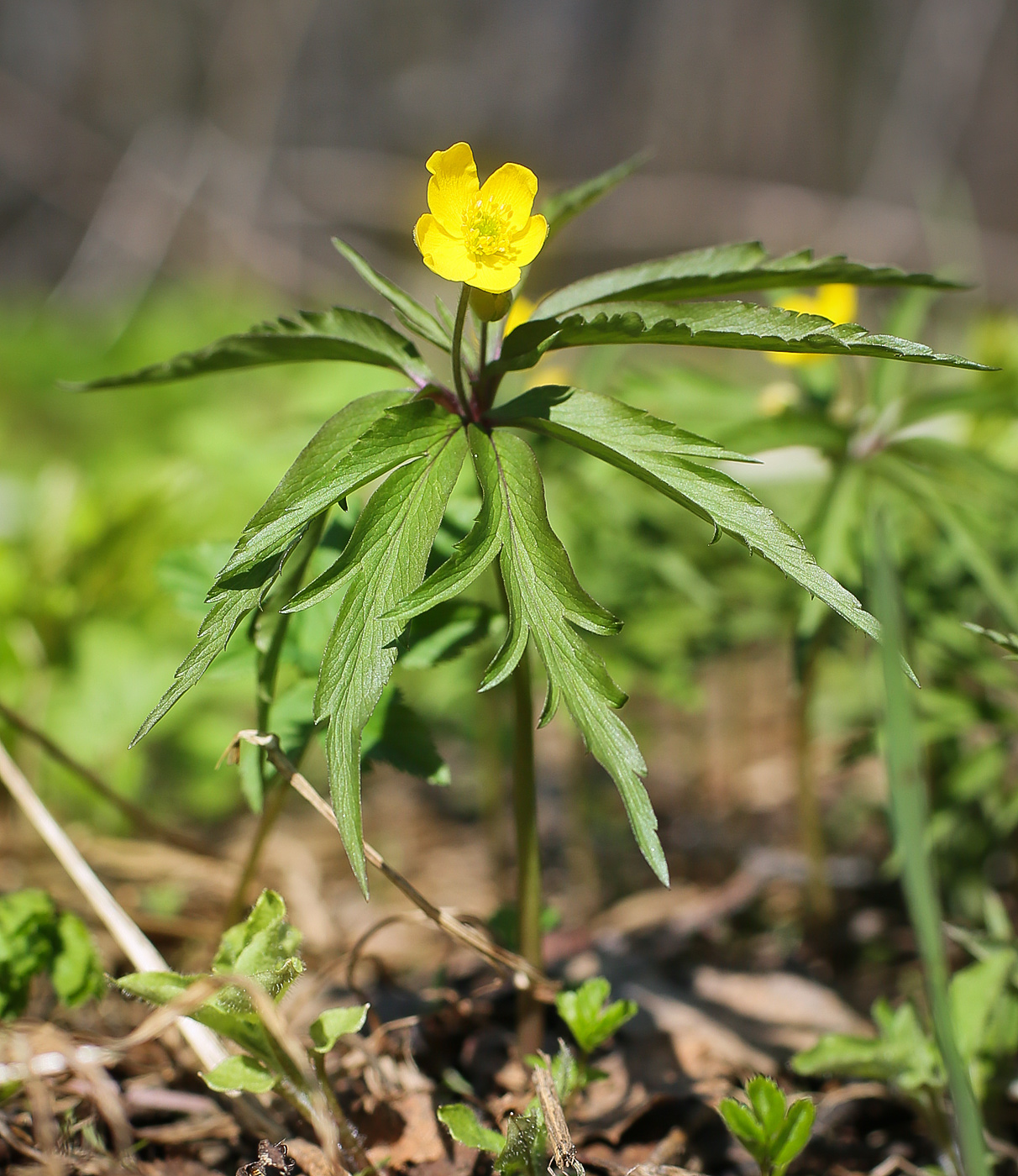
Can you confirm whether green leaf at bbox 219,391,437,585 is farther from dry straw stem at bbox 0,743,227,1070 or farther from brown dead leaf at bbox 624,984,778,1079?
brown dead leaf at bbox 624,984,778,1079

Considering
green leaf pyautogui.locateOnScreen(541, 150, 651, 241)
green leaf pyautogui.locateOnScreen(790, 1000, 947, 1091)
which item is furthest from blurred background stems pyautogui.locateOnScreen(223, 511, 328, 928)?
green leaf pyautogui.locateOnScreen(790, 1000, 947, 1091)

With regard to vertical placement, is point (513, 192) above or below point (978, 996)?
above

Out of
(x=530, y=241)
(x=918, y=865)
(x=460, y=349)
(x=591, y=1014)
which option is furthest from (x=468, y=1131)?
(x=530, y=241)

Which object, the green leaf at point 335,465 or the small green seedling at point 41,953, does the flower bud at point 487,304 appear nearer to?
the green leaf at point 335,465

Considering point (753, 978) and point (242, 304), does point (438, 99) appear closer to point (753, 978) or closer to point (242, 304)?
point (242, 304)

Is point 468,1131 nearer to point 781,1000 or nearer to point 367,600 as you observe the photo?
point 367,600

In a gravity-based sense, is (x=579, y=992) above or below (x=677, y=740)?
below

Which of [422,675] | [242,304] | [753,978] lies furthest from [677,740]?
[242,304]

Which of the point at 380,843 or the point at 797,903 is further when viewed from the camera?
the point at 380,843
